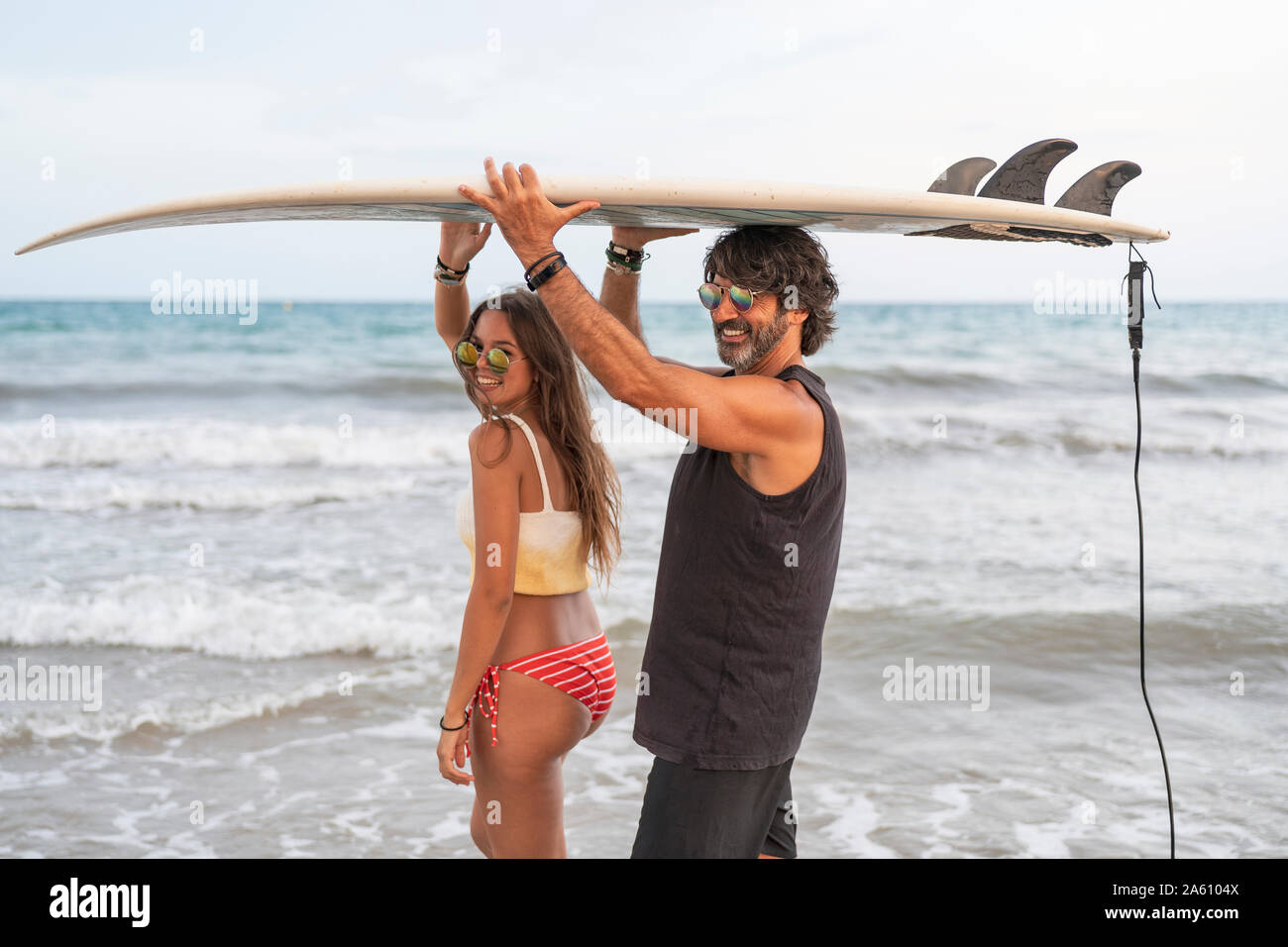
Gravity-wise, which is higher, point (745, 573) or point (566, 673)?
point (745, 573)

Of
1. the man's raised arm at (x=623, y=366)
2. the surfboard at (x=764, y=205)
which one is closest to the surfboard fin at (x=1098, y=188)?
the surfboard at (x=764, y=205)

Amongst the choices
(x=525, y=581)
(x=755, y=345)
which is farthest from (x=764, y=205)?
(x=525, y=581)

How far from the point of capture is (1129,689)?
5.37 metres

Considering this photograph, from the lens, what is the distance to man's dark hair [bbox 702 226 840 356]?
7.73 ft

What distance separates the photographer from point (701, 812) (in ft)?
7.55

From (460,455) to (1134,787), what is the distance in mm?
8318

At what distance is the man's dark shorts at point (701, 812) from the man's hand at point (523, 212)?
1.15 metres

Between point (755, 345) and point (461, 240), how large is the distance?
37.4 inches

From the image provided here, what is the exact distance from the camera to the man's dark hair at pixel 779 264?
2.36m

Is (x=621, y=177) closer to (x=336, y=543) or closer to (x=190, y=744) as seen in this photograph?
(x=190, y=744)

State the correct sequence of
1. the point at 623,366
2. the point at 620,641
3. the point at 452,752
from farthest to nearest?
the point at 620,641 → the point at 452,752 → the point at 623,366

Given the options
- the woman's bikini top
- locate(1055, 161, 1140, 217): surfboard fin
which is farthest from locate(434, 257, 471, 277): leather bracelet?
locate(1055, 161, 1140, 217): surfboard fin

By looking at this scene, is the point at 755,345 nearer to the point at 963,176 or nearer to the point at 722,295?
the point at 722,295
